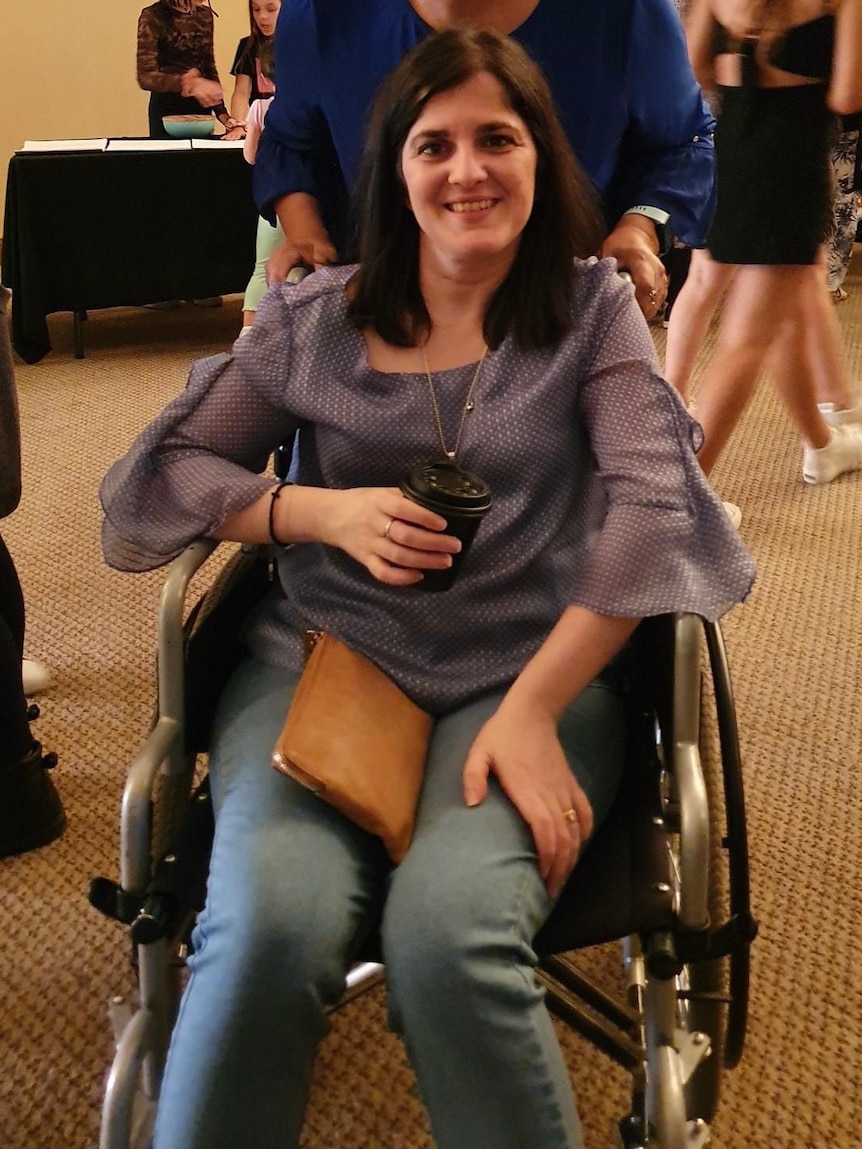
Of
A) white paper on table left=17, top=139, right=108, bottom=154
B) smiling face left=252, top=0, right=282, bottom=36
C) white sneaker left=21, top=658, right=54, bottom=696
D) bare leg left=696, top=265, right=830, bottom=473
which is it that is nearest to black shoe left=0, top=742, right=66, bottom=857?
white sneaker left=21, top=658, right=54, bottom=696

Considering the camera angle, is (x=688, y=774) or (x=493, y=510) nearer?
(x=688, y=774)

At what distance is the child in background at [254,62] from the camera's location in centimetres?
355

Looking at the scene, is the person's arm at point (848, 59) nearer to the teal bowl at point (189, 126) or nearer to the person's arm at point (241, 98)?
the teal bowl at point (189, 126)

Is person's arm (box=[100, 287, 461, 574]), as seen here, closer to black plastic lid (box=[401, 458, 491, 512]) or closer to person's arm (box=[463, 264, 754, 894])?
black plastic lid (box=[401, 458, 491, 512])

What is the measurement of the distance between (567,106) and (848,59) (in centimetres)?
107

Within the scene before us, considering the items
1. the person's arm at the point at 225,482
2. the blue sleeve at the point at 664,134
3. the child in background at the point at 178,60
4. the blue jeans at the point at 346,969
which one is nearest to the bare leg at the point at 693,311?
the blue sleeve at the point at 664,134

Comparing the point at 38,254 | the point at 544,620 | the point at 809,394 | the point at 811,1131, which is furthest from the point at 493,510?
the point at 38,254

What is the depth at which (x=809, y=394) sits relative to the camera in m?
2.46

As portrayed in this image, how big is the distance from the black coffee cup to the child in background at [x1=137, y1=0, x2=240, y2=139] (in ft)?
11.2

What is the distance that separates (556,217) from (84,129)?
4.78m

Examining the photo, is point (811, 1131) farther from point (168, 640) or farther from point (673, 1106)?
point (168, 640)

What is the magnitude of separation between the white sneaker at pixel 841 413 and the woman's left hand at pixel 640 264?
1.67 m

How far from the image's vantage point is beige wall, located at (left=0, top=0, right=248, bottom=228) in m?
4.82

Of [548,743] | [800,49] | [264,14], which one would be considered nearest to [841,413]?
[800,49]
